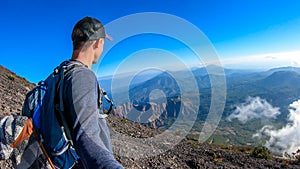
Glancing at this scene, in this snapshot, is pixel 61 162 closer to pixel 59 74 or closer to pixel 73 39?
pixel 59 74

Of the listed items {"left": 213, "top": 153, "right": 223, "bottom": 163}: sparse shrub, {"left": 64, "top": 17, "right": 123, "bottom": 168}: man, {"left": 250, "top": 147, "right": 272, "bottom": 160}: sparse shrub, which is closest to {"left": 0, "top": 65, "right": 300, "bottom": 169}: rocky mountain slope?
{"left": 213, "top": 153, "right": 223, "bottom": 163}: sparse shrub

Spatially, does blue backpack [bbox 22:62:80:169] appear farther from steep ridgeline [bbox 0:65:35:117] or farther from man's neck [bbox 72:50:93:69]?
steep ridgeline [bbox 0:65:35:117]

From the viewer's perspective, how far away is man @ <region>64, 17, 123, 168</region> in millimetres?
1460

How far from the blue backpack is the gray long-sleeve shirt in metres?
0.07

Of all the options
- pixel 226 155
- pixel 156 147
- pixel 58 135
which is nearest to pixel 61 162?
pixel 58 135

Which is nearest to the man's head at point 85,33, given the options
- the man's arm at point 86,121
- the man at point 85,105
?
the man at point 85,105

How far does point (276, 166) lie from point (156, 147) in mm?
6469

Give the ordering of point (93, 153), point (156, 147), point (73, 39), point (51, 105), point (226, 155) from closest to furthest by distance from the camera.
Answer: point (93, 153) → point (51, 105) → point (73, 39) → point (156, 147) → point (226, 155)

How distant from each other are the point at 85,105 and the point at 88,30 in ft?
2.16

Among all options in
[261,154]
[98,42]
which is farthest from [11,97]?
[98,42]

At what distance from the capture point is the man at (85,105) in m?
1.46

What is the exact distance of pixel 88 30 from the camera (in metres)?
2.01

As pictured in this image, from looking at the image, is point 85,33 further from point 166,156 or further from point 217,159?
point 217,159

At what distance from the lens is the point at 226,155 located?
51.3 ft
